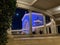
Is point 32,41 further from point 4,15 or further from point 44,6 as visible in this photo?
point 44,6

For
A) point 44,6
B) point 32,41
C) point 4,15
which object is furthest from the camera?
point 44,6

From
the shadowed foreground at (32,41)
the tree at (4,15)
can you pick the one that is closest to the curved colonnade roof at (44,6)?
the shadowed foreground at (32,41)

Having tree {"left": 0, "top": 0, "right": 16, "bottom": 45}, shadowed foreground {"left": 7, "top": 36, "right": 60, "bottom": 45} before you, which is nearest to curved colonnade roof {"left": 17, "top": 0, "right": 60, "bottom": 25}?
shadowed foreground {"left": 7, "top": 36, "right": 60, "bottom": 45}

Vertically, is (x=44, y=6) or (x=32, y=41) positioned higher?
A: (x=44, y=6)

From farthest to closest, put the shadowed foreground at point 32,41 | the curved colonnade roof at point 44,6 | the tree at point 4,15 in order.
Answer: the curved colonnade roof at point 44,6 → the shadowed foreground at point 32,41 → the tree at point 4,15

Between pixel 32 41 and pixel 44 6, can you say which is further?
pixel 44 6

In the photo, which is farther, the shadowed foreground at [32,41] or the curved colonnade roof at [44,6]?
the curved colonnade roof at [44,6]

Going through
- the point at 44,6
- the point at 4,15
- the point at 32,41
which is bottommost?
the point at 32,41

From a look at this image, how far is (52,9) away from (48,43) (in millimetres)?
5036

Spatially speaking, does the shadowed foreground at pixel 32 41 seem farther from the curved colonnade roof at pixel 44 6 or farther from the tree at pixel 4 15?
the curved colonnade roof at pixel 44 6

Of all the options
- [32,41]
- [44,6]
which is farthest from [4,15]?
[44,6]

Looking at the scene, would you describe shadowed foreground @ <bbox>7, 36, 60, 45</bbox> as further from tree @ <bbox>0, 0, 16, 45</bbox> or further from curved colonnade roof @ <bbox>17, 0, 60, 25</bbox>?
curved colonnade roof @ <bbox>17, 0, 60, 25</bbox>

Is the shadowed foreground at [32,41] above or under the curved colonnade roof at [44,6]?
under

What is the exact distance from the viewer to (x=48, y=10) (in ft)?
27.2
